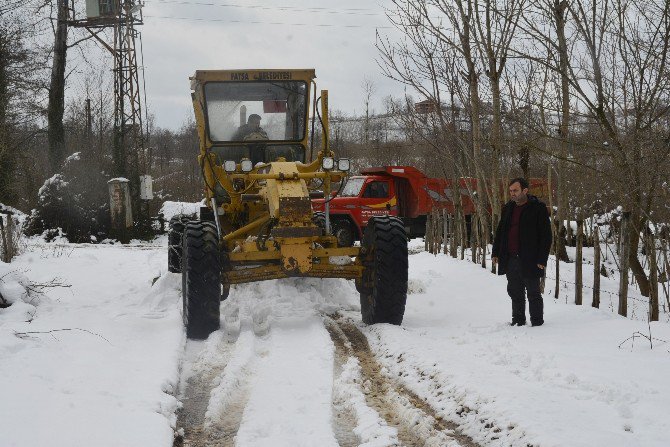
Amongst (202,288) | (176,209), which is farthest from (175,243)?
(176,209)

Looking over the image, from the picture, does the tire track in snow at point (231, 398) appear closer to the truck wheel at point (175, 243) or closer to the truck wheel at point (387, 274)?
the truck wheel at point (387, 274)

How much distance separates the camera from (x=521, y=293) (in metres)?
6.66

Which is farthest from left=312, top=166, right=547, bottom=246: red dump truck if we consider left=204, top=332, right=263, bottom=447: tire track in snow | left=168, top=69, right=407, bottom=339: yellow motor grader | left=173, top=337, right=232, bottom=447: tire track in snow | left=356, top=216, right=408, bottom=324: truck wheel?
left=204, top=332, right=263, bottom=447: tire track in snow

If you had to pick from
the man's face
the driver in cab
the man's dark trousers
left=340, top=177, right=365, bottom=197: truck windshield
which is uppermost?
the driver in cab

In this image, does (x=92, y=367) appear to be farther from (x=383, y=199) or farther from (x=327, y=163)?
(x=383, y=199)

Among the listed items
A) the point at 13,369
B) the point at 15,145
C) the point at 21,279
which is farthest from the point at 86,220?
the point at 13,369

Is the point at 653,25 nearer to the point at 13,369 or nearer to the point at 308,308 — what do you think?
the point at 308,308

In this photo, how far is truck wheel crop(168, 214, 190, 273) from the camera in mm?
9453

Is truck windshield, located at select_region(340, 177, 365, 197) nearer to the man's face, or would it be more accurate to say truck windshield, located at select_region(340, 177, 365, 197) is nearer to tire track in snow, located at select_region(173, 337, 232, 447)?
the man's face

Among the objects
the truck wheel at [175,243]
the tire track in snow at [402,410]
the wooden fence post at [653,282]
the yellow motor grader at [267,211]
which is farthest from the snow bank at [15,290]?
the wooden fence post at [653,282]

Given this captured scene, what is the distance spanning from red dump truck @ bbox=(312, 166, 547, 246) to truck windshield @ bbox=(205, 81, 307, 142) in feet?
26.7

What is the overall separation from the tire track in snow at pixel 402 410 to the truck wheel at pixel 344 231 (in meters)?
10.6

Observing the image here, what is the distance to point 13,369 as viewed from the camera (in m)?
4.73

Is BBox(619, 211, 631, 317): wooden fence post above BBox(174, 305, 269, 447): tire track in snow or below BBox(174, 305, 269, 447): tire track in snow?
above
